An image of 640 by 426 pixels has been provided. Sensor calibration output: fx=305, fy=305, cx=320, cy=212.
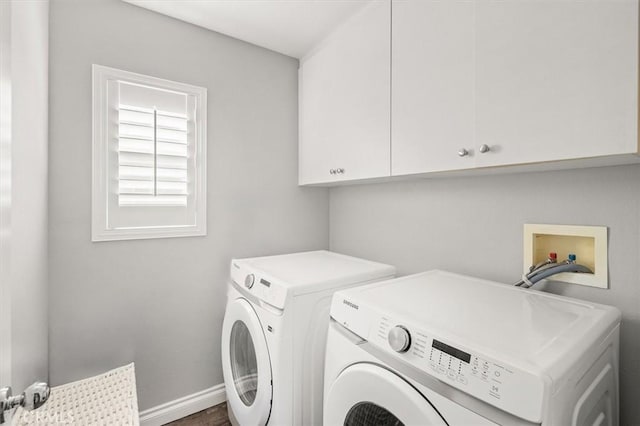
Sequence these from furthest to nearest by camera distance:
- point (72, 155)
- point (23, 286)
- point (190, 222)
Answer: point (190, 222)
point (72, 155)
point (23, 286)

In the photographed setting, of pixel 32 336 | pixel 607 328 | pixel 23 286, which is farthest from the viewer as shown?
pixel 32 336

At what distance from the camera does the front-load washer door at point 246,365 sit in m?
1.29

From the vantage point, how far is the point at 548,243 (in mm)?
1222

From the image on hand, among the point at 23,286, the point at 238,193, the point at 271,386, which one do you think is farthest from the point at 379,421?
the point at 238,193

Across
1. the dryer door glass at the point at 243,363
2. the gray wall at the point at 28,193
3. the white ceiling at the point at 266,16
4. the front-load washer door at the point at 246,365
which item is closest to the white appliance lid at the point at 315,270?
the front-load washer door at the point at 246,365

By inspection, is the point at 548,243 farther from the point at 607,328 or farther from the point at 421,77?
the point at 421,77

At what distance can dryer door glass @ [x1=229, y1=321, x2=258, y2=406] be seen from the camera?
1.44 meters

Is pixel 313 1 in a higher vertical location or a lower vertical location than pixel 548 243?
higher

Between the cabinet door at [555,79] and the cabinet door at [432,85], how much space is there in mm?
53

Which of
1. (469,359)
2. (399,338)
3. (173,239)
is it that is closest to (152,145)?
(173,239)

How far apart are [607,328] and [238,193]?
1.79 metres

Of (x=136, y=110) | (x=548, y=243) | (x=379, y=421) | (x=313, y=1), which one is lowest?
(x=379, y=421)

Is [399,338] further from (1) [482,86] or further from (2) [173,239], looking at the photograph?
(2) [173,239]

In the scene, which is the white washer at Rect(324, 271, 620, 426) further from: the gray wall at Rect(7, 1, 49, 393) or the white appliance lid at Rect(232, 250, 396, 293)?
the gray wall at Rect(7, 1, 49, 393)
